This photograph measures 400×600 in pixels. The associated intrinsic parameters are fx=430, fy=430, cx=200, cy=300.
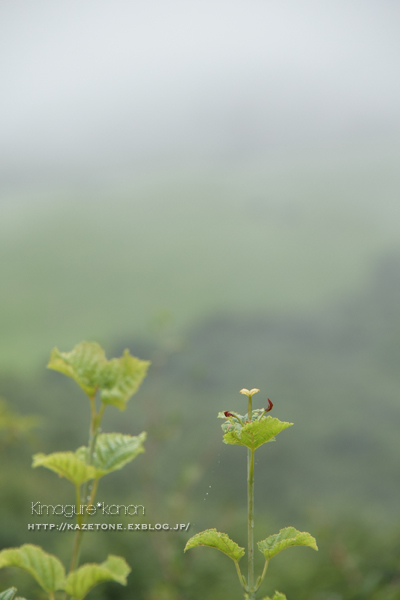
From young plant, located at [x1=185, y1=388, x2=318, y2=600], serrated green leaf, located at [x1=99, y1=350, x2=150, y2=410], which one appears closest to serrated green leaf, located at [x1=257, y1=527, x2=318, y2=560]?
young plant, located at [x1=185, y1=388, x2=318, y2=600]

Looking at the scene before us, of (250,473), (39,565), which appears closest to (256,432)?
(250,473)

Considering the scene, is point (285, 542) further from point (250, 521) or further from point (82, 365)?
point (82, 365)

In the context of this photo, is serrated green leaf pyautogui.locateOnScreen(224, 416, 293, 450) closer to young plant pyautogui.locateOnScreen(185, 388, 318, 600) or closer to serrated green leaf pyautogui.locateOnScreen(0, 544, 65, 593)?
young plant pyautogui.locateOnScreen(185, 388, 318, 600)

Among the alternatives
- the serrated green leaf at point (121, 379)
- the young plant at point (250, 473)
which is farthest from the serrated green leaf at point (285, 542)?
the serrated green leaf at point (121, 379)

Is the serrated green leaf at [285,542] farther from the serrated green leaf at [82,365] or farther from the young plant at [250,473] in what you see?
the serrated green leaf at [82,365]

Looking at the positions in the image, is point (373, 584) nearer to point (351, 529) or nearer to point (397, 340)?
point (351, 529)

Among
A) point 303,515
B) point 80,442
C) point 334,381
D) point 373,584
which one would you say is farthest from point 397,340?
point 373,584
